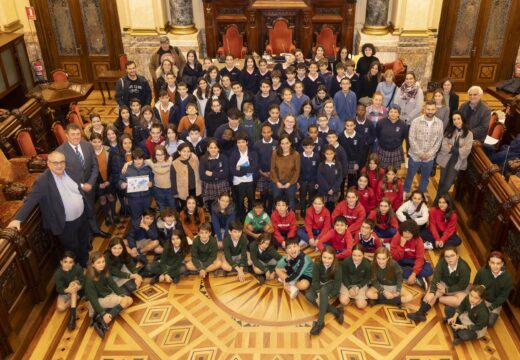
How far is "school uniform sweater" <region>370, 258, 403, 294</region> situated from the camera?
19.2ft

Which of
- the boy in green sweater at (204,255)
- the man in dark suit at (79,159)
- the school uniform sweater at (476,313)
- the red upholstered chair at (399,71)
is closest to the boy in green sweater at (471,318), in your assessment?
the school uniform sweater at (476,313)

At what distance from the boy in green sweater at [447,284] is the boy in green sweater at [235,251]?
6.81 ft

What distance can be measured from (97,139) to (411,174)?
459 cm

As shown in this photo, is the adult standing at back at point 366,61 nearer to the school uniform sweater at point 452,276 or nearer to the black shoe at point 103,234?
the school uniform sweater at point 452,276

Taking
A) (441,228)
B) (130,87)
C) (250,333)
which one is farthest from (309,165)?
(130,87)

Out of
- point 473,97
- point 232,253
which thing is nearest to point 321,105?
point 473,97

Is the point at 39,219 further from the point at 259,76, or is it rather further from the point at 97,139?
the point at 259,76

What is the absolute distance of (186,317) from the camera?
19.2 feet

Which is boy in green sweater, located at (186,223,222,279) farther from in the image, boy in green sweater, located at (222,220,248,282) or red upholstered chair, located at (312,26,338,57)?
red upholstered chair, located at (312,26,338,57)

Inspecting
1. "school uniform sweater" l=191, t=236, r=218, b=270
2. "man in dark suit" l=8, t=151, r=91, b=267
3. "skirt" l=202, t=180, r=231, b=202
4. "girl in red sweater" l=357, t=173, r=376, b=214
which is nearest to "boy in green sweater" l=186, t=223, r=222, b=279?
"school uniform sweater" l=191, t=236, r=218, b=270

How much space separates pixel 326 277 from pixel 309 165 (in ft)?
5.45

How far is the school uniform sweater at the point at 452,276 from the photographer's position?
5.66 m

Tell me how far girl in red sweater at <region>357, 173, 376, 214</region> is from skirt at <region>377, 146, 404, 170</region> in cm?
58

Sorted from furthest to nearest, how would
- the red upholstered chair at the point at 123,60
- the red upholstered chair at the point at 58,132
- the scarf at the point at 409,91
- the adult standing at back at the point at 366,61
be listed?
the red upholstered chair at the point at 123,60 < the adult standing at back at the point at 366,61 < the red upholstered chair at the point at 58,132 < the scarf at the point at 409,91
